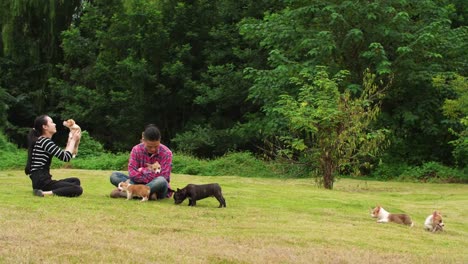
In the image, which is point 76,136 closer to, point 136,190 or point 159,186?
point 136,190

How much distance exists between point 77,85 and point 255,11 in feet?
32.3

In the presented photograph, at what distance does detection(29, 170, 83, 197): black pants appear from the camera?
8.80m

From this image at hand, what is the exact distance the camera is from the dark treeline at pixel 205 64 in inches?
955

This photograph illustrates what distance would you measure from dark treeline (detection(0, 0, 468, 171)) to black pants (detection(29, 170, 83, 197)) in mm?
15557

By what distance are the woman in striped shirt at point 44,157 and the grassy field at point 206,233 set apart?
0.75 ft

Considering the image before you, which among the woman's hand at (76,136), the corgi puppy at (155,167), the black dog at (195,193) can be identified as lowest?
the black dog at (195,193)

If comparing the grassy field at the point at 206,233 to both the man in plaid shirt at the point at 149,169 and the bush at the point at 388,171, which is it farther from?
the bush at the point at 388,171

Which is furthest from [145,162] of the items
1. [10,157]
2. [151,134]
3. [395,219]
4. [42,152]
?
[10,157]

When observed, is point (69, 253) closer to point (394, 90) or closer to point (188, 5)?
point (394, 90)

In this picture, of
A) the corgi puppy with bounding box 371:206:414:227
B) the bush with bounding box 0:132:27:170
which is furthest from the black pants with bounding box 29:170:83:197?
the bush with bounding box 0:132:27:170

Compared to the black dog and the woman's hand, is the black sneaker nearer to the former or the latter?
the woman's hand

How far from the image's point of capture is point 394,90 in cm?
2458

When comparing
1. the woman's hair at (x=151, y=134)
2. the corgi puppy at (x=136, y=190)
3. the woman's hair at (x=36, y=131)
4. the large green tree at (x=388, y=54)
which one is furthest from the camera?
the large green tree at (x=388, y=54)

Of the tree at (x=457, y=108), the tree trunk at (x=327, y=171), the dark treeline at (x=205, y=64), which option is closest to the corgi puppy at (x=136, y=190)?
the tree trunk at (x=327, y=171)
